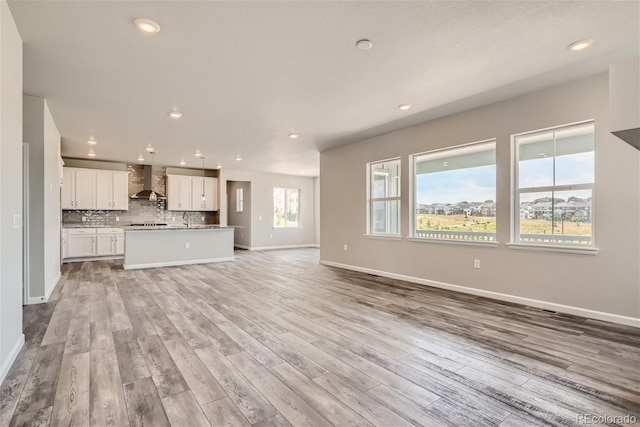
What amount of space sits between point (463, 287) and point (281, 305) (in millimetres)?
2686

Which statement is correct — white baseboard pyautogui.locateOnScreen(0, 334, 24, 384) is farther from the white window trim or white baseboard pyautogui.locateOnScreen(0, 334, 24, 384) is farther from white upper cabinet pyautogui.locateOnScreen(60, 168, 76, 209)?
white upper cabinet pyautogui.locateOnScreen(60, 168, 76, 209)

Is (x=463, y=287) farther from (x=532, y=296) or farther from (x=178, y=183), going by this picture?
(x=178, y=183)

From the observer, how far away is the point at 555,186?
3781 millimetres

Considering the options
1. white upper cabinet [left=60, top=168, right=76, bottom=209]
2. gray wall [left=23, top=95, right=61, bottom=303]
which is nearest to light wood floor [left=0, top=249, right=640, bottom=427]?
gray wall [left=23, top=95, right=61, bottom=303]

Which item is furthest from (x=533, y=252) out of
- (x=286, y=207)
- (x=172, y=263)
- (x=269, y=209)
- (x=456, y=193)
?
(x=286, y=207)

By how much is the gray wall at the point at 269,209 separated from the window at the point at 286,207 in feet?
0.50

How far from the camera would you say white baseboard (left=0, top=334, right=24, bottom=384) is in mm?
2129

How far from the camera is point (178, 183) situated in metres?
9.45

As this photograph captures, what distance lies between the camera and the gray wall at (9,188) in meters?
2.18

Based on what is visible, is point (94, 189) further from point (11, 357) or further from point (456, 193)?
point (456, 193)

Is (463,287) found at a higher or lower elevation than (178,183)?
lower

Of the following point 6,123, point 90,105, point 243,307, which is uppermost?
point 90,105

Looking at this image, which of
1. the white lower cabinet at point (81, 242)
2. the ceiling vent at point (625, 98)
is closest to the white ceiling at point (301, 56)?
the ceiling vent at point (625, 98)

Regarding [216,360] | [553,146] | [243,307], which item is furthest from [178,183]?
[553,146]
